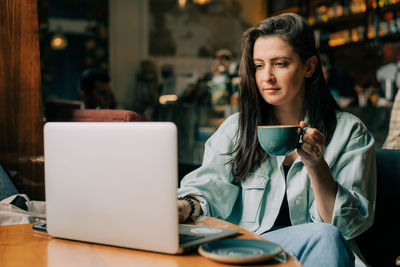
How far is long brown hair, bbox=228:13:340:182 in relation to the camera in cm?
161

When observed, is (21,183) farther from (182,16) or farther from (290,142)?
(182,16)

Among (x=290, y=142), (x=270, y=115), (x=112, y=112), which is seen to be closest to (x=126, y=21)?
(x=112, y=112)

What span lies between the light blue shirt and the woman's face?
204 mm

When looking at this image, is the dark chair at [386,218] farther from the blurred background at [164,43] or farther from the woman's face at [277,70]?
the blurred background at [164,43]

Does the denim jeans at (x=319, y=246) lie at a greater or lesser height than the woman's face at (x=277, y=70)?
lesser

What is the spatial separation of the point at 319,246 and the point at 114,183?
517 mm

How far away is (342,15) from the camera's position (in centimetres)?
642

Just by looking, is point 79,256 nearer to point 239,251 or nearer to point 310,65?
point 239,251

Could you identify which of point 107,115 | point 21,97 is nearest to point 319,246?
point 21,97

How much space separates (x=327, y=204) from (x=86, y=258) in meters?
0.73

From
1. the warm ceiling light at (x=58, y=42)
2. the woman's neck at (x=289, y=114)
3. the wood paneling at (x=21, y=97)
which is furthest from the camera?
the warm ceiling light at (x=58, y=42)

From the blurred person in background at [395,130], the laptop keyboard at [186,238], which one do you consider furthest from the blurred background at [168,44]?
the laptop keyboard at [186,238]

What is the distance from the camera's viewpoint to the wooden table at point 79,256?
2.97ft

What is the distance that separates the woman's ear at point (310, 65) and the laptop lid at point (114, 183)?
2.98ft
